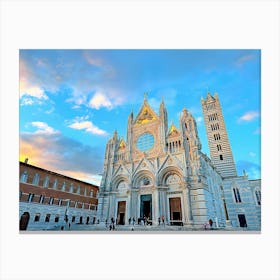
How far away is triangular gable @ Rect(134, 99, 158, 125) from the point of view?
23.4 metres

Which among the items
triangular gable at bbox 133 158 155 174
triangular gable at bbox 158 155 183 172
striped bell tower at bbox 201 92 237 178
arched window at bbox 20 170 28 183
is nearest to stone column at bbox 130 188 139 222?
triangular gable at bbox 133 158 155 174

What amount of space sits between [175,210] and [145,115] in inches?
483

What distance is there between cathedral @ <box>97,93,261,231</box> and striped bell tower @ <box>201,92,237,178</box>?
0.27m

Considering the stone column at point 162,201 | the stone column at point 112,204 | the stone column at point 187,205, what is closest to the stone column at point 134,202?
the stone column at point 112,204

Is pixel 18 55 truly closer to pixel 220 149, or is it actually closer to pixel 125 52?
pixel 125 52

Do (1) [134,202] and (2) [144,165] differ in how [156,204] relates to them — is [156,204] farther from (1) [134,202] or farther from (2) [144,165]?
(2) [144,165]

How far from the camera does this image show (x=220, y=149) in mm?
29203

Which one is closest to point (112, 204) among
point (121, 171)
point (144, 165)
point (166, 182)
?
point (121, 171)

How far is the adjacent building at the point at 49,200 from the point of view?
17.4m

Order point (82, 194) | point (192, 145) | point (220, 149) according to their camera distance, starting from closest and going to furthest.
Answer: point (192, 145) < point (82, 194) < point (220, 149)

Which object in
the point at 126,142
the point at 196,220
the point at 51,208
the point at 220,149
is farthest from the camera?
the point at 220,149

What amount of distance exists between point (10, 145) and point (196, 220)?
14617 millimetres

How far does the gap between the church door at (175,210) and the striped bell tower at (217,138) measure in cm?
1225
